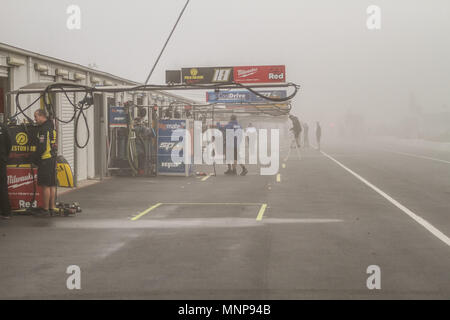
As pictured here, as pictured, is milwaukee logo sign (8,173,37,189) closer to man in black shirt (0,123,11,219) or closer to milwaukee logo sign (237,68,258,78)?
man in black shirt (0,123,11,219)

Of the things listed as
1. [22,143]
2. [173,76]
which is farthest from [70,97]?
[22,143]

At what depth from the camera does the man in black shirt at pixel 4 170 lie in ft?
36.3

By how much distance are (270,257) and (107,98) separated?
1550 cm

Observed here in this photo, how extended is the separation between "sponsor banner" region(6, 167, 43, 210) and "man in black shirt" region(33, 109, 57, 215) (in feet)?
1.08

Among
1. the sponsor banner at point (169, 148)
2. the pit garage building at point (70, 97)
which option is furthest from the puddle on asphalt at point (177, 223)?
the sponsor banner at point (169, 148)

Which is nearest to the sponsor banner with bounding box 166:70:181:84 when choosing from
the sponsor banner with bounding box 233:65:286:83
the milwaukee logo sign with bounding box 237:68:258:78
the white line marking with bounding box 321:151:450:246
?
the sponsor banner with bounding box 233:65:286:83

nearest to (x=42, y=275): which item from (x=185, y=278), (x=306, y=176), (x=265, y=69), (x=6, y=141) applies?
(x=185, y=278)

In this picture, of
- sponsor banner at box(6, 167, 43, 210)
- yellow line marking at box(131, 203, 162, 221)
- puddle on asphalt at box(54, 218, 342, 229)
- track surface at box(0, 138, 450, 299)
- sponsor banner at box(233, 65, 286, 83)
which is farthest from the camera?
sponsor banner at box(233, 65, 286, 83)

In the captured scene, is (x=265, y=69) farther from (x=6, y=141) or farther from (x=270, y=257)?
(x=270, y=257)

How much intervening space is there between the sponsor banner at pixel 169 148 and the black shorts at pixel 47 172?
9.52 metres

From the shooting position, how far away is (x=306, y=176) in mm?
21203

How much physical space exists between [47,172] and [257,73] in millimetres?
12433

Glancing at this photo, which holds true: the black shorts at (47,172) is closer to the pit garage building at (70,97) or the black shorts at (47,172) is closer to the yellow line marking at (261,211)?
the pit garage building at (70,97)

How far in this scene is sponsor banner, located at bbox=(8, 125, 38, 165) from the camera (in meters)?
11.6
